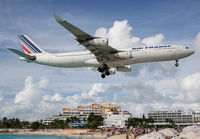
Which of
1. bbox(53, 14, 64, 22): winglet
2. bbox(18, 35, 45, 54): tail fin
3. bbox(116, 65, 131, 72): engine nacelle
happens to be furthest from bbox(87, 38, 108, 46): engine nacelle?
bbox(18, 35, 45, 54): tail fin

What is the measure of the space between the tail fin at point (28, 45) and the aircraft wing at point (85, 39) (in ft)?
44.8

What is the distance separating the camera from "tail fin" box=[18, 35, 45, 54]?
52.2 meters

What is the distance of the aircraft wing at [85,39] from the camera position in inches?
1404

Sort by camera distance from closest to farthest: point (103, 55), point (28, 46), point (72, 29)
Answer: point (72, 29) → point (103, 55) → point (28, 46)

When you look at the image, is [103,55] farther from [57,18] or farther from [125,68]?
[57,18]

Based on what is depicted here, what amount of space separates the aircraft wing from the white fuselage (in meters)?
1.94

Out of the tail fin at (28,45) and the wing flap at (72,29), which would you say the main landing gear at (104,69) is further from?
the tail fin at (28,45)

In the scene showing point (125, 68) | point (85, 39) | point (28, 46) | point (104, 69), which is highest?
point (28, 46)

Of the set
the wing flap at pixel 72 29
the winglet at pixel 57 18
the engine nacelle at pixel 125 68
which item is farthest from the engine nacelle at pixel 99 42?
the engine nacelle at pixel 125 68

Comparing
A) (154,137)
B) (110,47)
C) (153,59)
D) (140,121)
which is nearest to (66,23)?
(110,47)

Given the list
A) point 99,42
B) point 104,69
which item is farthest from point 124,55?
point 99,42

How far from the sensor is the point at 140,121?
18975 centimetres

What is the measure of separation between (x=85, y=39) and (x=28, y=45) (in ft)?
→ 60.5

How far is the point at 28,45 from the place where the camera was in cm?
5312
